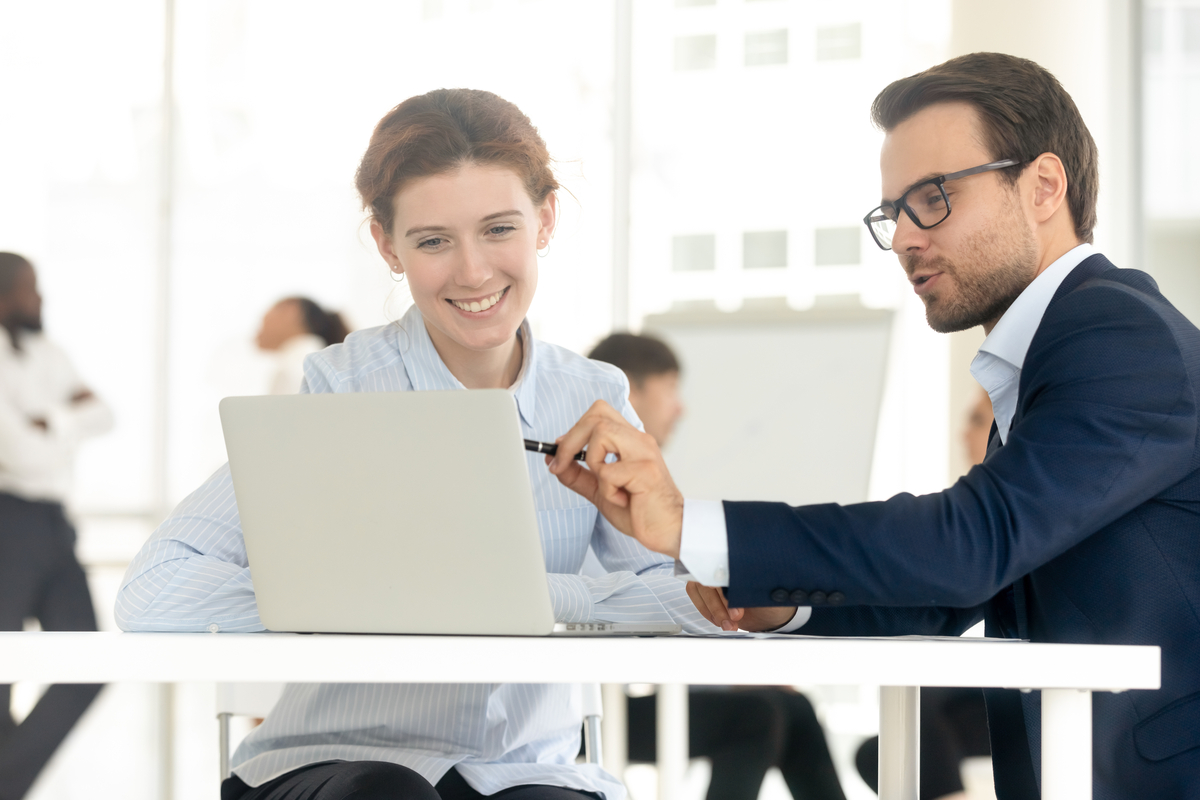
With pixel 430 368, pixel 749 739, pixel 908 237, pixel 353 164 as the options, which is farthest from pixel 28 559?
pixel 908 237

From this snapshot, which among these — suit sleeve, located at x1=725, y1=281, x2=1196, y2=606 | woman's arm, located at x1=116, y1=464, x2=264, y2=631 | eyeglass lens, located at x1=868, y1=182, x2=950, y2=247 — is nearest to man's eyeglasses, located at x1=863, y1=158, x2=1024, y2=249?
eyeglass lens, located at x1=868, y1=182, x2=950, y2=247

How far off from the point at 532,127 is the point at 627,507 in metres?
0.81

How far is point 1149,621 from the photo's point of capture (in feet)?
3.21

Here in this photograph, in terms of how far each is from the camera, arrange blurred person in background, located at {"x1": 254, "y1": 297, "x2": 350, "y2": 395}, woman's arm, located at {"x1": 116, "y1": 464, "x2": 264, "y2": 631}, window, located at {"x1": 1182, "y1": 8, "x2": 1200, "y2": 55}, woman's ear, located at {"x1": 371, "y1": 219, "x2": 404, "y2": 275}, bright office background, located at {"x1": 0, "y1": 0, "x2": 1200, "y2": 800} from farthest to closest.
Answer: bright office background, located at {"x1": 0, "y1": 0, "x2": 1200, "y2": 800} → window, located at {"x1": 1182, "y1": 8, "x2": 1200, "y2": 55} → blurred person in background, located at {"x1": 254, "y1": 297, "x2": 350, "y2": 395} → woman's ear, located at {"x1": 371, "y1": 219, "x2": 404, "y2": 275} → woman's arm, located at {"x1": 116, "y1": 464, "x2": 264, "y2": 631}

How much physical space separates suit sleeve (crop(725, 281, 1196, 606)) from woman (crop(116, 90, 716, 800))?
0.29m

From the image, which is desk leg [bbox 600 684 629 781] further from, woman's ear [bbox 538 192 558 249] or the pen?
the pen

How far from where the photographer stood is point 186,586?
108 cm

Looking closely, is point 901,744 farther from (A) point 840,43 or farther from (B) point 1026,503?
(A) point 840,43

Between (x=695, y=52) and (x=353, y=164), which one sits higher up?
(x=695, y=52)

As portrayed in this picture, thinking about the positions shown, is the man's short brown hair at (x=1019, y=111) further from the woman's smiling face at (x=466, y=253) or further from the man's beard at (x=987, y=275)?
the woman's smiling face at (x=466, y=253)

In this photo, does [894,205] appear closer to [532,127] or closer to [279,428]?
[532,127]

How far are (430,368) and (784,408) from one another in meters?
2.66

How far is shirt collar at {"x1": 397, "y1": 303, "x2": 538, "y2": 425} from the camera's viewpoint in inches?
57.4

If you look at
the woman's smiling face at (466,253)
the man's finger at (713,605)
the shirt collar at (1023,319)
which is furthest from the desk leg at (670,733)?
the woman's smiling face at (466,253)
